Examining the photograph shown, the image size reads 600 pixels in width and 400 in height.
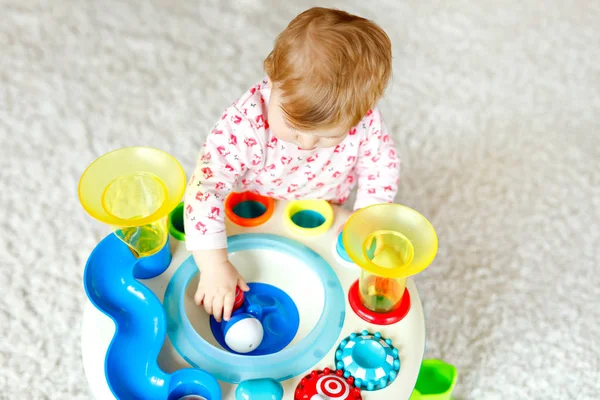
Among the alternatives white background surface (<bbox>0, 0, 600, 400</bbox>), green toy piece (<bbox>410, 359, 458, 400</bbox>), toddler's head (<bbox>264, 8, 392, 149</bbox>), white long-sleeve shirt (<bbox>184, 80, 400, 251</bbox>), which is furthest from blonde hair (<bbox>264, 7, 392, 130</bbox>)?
white background surface (<bbox>0, 0, 600, 400</bbox>)

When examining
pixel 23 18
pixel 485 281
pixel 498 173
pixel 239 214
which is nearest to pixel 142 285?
pixel 239 214

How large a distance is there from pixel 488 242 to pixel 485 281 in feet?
0.26

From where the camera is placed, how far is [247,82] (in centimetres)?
125

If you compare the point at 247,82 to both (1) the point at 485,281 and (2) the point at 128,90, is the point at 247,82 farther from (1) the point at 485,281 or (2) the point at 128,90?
(1) the point at 485,281

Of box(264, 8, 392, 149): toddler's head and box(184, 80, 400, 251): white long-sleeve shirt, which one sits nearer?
box(264, 8, 392, 149): toddler's head

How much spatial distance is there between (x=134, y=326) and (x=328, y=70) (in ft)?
1.15

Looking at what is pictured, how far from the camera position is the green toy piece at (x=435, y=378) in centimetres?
79

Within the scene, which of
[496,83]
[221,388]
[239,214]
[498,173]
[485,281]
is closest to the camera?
[221,388]

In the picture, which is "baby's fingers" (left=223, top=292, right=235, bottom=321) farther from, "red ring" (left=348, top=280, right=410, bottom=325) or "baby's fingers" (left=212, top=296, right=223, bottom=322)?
"red ring" (left=348, top=280, right=410, bottom=325)

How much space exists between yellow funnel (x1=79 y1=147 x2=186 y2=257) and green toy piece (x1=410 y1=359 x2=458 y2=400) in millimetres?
376

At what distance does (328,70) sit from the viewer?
613 millimetres

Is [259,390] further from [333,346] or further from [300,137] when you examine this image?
[300,137]

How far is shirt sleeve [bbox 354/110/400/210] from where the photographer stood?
0.83 metres

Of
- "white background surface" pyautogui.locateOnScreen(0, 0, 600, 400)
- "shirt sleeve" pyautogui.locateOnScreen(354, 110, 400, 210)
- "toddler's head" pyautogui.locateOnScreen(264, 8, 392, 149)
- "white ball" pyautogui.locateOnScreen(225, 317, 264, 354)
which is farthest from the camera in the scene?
"white background surface" pyautogui.locateOnScreen(0, 0, 600, 400)
